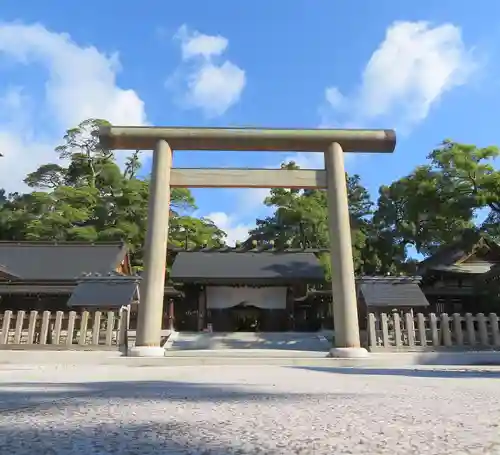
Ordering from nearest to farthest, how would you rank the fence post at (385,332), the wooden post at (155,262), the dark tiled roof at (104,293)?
the wooden post at (155,262) < the fence post at (385,332) < the dark tiled roof at (104,293)

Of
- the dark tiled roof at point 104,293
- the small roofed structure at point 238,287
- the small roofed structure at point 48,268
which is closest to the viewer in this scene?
the dark tiled roof at point 104,293

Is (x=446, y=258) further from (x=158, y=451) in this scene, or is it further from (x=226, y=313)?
(x=158, y=451)

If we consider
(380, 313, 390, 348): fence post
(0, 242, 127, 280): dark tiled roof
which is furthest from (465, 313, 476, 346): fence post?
(0, 242, 127, 280): dark tiled roof

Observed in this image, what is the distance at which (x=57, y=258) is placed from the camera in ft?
67.1

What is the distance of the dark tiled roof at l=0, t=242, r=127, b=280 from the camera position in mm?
19361

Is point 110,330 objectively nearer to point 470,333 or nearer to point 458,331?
point 458,331

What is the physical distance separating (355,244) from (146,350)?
18727 mm

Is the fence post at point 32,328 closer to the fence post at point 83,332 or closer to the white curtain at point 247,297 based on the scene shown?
the fence post at point 83,332

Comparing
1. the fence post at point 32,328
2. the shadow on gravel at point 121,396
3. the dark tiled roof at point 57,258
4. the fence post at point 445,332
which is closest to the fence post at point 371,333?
the fence post at point 445,332

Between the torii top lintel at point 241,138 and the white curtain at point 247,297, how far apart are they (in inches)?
455

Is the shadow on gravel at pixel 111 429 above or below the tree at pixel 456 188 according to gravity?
below

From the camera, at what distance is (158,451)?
1.89 meters

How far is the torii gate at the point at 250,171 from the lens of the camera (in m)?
9.45

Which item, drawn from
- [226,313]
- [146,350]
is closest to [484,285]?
[226,313]
